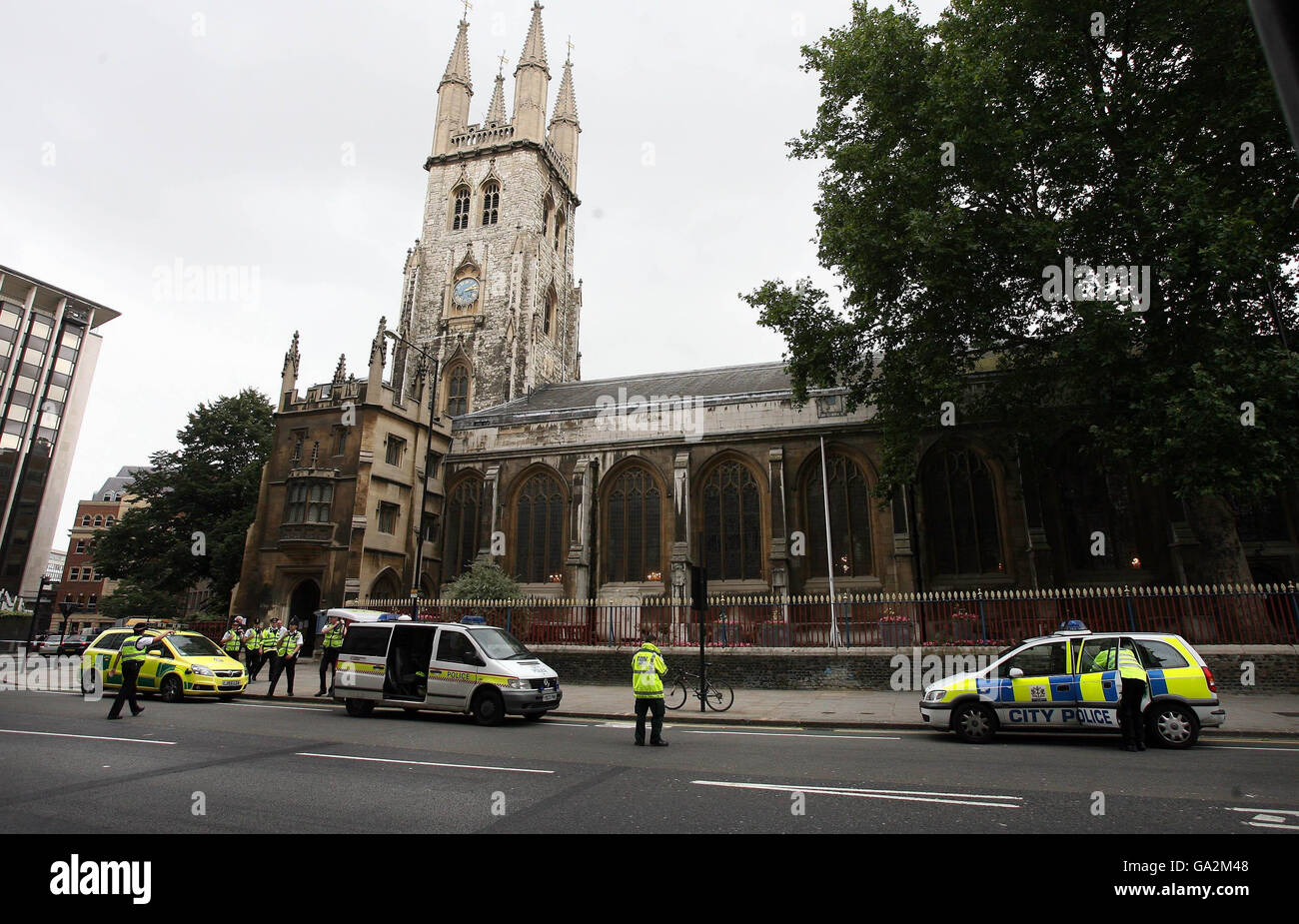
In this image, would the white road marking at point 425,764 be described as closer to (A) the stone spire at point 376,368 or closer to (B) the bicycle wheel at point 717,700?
(B) the bicycle wheel at point 717,700

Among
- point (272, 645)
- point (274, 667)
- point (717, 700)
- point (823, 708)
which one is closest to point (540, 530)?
point (272, 645)

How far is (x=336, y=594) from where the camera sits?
80.4 feet

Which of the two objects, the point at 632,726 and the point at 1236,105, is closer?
the point at 632,726

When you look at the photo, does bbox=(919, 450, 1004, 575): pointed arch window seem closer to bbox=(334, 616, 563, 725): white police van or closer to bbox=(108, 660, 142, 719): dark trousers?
bbox=(334, 616, 563, 725): white police van

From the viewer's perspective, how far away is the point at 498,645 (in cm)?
1267

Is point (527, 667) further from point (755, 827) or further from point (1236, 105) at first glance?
point (1236, 105)

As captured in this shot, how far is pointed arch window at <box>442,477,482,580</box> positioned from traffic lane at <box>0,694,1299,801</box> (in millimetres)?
15655


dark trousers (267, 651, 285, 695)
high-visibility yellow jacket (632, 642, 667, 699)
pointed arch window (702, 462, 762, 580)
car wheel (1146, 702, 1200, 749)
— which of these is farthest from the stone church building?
high-visibility yellow jacket (632, 642, 667, 699)

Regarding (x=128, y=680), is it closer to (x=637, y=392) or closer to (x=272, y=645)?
(x=272, y=645)

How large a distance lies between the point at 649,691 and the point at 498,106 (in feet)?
154
